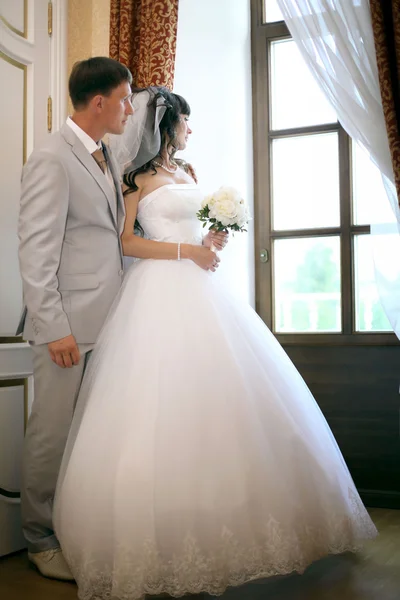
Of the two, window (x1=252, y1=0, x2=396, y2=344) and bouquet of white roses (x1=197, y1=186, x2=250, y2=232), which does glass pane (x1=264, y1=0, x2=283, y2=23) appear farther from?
bouquet of white roses (x1=197, y1=186, x2=250, y2=232)

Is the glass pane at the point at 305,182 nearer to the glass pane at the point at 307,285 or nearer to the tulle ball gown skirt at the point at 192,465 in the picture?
the glass pane at the point at 307,285

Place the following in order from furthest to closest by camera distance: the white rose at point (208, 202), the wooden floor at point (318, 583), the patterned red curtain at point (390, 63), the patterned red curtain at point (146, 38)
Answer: the patterned red curtain at point (146, 38) < the patterned red curtain at point (390, 63) < the white rose at point (208, 202) < the wooden floor at point (318, 583)

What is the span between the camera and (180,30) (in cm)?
356

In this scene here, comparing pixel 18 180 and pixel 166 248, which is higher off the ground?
pixel 18 180

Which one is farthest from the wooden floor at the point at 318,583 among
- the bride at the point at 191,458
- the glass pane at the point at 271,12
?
the glass pane at the point at 271,12

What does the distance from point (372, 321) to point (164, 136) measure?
1.47 m

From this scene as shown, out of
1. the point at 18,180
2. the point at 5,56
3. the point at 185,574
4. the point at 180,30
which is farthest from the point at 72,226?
the point at 180,30

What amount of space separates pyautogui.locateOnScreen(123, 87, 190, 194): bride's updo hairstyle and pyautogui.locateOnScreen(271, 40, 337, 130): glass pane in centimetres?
108

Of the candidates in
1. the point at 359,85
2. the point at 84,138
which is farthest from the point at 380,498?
the point at 84,138

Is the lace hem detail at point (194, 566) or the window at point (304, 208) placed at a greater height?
the window at point (304, 208)

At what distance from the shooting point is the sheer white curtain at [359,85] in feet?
10.1

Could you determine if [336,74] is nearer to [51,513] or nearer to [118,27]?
[118,27]

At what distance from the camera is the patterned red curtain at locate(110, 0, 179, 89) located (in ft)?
10.7

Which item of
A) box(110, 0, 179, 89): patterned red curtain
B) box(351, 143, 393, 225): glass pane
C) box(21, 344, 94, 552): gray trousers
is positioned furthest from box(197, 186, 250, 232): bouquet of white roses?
box(351, 143, 393, 225): glass pane
